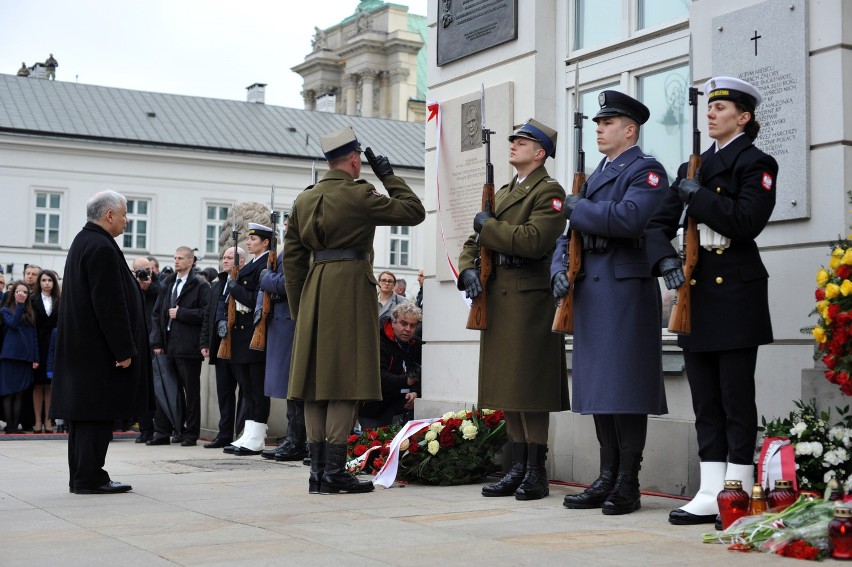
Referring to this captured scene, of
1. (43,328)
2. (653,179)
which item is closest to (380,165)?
(653,179)

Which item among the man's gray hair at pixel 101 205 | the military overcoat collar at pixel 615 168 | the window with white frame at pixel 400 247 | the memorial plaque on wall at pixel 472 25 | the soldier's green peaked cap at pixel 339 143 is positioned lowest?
the man's gray hair at pixel 101 205

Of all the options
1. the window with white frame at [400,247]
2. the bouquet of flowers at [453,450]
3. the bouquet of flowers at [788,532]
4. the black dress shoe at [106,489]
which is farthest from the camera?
the window with white frame at [400,247]

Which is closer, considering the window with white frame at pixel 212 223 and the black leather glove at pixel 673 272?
the black leather glove at pixel 673 272

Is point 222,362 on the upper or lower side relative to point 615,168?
lower

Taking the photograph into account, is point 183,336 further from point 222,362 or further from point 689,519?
point 689,519

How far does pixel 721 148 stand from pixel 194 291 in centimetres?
756

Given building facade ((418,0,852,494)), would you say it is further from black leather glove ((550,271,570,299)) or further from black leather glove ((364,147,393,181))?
black leather glove ((364,147,393,181))

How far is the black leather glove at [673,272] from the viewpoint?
626 cm

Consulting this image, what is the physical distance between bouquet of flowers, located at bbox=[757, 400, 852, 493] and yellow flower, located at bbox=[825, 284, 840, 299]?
618 mm

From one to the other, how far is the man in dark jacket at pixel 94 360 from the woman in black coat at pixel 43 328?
7420mm

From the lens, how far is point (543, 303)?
7.63 metres

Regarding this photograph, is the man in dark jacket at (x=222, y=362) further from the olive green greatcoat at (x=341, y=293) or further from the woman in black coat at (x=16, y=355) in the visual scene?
the olive green greatcoat at (x=341, y=293)

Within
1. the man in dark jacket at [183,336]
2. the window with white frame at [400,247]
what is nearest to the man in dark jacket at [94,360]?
the man in dark jacket at [183,336]

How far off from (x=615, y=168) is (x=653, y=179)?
0.86ft
